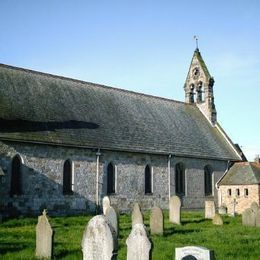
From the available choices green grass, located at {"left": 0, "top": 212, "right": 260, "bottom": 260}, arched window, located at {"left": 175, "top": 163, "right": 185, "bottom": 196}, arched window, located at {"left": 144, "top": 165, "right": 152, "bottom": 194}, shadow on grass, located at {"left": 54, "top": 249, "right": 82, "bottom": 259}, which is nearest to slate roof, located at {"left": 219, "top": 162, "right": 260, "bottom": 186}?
arched window, located at {"left": 175, "top": 163, "right": 185, "bottom": 196}

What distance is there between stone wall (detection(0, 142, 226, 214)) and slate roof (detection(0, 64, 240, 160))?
2.06ft

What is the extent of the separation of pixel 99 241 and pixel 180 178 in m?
22.7

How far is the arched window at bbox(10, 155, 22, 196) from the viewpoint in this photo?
2231cm

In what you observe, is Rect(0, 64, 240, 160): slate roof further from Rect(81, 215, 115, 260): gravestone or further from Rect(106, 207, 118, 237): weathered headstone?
Rect(81, 215, 115, 260): gravestone

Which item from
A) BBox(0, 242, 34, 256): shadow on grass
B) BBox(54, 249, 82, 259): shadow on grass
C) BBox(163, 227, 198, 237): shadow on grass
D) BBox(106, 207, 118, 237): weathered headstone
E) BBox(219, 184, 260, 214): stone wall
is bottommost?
BBox(54, 249, 82, 259): shadow on grass

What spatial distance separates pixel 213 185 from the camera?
108 feet

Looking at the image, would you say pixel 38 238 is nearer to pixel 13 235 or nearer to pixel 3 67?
pixel 13 235

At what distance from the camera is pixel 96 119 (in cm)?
2798

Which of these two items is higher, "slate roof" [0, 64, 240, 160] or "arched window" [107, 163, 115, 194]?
"slate roof" [0, 64, 240, 160]

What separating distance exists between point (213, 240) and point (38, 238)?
5821 mm

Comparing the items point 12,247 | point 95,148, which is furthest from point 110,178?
point 12,247

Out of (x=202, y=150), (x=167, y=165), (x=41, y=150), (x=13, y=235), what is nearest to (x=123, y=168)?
(x=167, y=165)

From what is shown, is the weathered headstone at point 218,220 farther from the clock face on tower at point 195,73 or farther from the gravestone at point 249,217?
the clock face on tower at point 195,73

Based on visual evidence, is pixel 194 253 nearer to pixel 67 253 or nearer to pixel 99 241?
→ pixel 99 241
